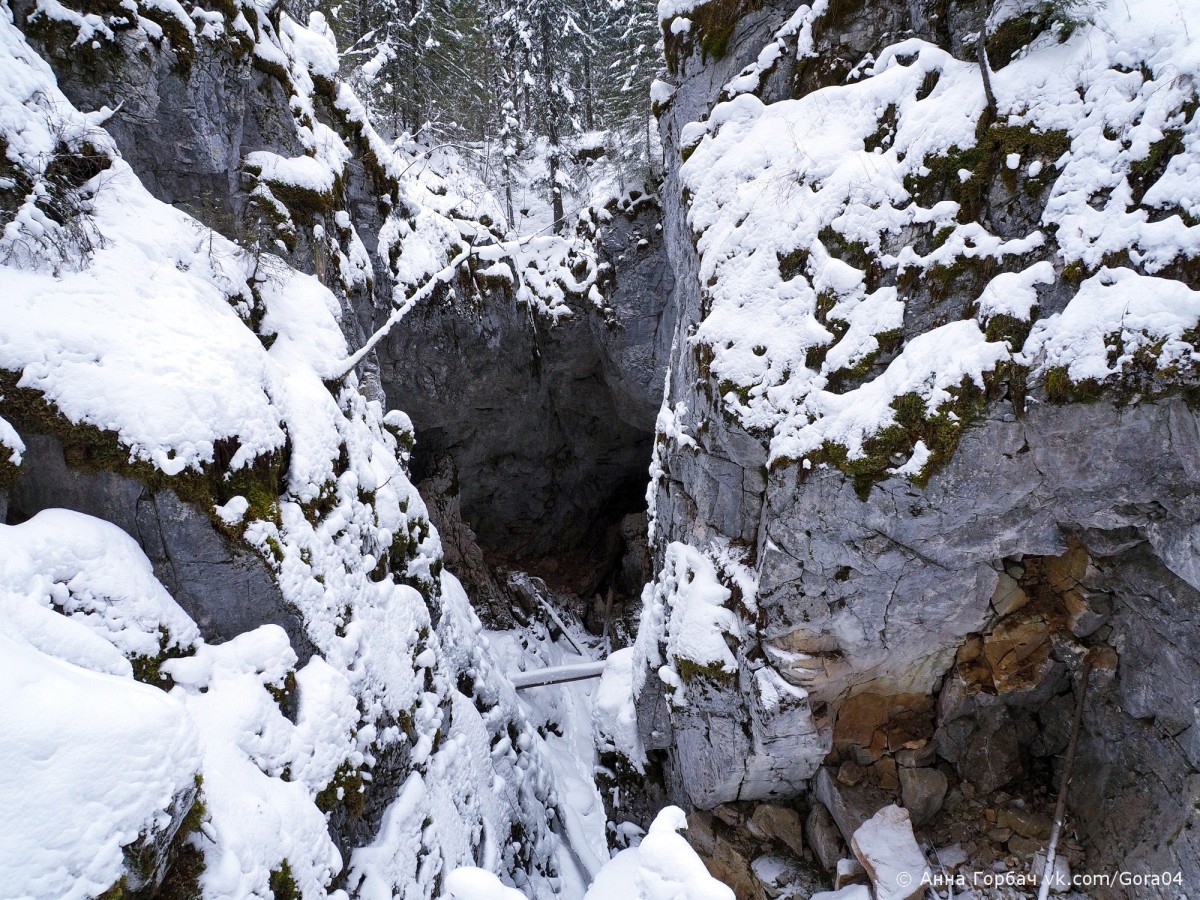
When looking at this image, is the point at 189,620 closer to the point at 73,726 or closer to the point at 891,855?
the point at 73,726

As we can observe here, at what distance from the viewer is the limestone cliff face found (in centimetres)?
511

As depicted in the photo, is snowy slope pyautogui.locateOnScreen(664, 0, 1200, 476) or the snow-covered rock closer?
snowy slope pyautogui.locateOnScreen(664, 0, 1200, 476)

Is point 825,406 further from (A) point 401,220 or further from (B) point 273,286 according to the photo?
(A) point 401,220

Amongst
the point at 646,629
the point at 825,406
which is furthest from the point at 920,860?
the point at 825,406

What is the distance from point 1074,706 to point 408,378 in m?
14.6

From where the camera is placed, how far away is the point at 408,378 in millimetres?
14531

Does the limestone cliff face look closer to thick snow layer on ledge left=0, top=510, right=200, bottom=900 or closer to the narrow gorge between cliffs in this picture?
the narrow gorge between cliffs

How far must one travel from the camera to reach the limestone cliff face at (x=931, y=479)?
511 centimetres

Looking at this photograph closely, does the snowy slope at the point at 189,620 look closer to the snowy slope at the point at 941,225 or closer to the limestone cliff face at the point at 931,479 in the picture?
the limestone cliff face at the point at 931,479

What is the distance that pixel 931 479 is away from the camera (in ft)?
18.2

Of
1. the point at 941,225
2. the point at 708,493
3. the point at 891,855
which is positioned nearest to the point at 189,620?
the point at 708,493

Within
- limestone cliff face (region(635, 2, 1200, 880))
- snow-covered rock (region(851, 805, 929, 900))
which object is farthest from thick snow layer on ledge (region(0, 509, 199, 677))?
snow-covered rock (region(851, 805, 929, 900))

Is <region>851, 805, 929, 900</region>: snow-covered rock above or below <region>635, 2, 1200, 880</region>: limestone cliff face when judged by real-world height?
below

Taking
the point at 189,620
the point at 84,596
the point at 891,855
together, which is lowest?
the point at 891,855
